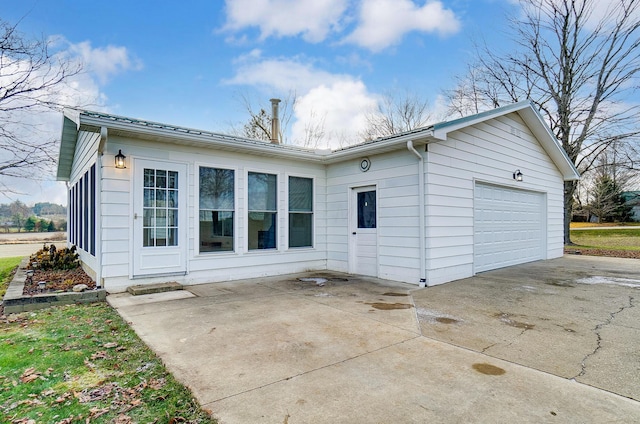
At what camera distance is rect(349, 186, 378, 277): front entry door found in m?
7.27

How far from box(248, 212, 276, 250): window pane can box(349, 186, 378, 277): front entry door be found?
5.86 ft

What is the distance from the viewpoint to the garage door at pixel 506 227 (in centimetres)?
774

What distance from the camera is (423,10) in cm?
1046

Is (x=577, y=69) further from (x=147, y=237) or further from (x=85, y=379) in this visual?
(x=85, y=379)

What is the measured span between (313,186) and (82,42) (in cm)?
722

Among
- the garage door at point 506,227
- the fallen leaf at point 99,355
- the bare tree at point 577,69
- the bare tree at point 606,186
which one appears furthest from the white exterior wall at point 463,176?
the bare tree at point 606,186

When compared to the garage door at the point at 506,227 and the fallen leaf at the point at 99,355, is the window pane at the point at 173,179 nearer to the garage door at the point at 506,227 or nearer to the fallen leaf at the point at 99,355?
the fallen leaf at the point at 99,355

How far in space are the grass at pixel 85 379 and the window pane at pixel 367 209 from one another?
4.91 m

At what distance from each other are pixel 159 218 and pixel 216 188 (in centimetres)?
119

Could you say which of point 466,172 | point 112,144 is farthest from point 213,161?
point 466,172

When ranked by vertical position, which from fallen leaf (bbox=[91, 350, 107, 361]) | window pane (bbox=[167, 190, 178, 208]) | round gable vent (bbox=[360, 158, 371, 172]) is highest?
round gable vent (bbox=[360, 158, 371, 172])

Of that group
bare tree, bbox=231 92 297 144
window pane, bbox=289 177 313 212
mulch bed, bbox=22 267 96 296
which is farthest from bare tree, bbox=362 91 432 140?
mulch bed, bbox=22 267 96 296

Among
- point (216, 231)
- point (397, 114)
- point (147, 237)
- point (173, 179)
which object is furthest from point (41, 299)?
point (397, 114)

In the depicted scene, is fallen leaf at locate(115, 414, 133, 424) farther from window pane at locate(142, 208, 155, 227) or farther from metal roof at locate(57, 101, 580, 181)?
metal roof at locate(57, 101, 580, 181)
